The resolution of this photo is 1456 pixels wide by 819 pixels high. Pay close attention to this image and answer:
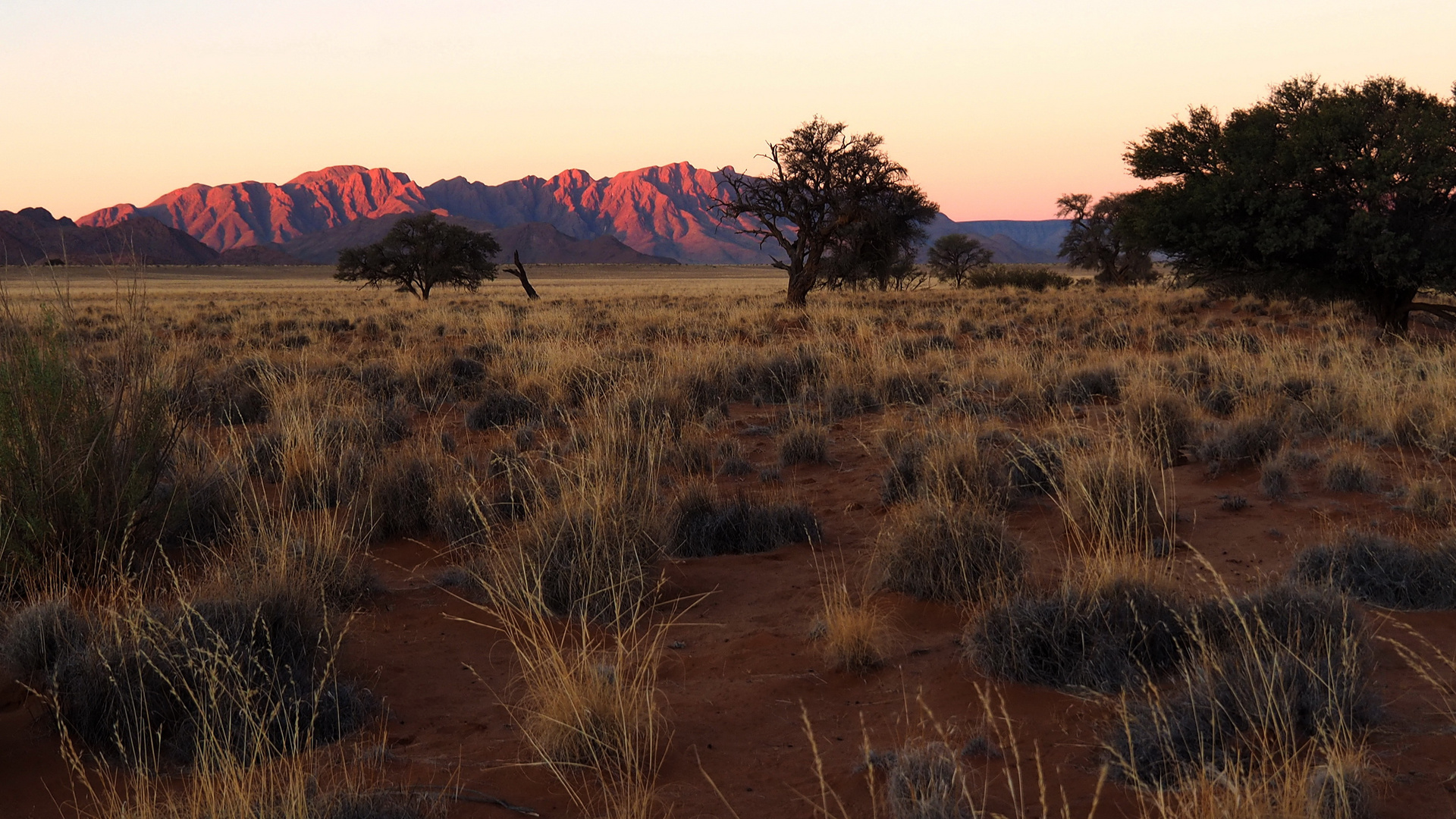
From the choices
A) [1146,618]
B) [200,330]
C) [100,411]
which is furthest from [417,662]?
[200,330]

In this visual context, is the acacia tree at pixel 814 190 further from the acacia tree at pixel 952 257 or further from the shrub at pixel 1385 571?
the acacia tree at pixel 952 257

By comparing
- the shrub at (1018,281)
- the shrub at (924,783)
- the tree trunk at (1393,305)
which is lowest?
the shrub at (924,783)

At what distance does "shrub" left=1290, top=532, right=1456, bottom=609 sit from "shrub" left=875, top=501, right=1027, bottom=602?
1323 mm

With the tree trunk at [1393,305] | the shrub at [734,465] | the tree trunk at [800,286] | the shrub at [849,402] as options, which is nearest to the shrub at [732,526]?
the shrub at [734,465]

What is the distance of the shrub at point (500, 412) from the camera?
9.34 meters

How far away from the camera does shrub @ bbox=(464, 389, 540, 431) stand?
9336 mm

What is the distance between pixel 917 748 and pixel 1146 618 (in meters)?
1.39

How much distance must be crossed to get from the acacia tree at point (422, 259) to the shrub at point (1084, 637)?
4225cm

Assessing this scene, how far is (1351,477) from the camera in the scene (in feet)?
20.4

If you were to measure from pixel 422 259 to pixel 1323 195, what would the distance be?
124ft

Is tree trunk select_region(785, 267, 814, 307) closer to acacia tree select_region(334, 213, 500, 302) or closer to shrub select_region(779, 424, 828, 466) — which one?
shrub select_region(779, 424, 828, 466)

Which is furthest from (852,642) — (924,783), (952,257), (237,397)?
(952,257)

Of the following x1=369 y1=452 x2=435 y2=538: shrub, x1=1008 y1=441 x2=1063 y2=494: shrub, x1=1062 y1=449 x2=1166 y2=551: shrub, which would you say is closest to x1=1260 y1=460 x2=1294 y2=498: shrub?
x1=1062 y1=449 x2=1166 y2=551: shrub

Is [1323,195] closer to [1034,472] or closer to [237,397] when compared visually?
[1034,472]
